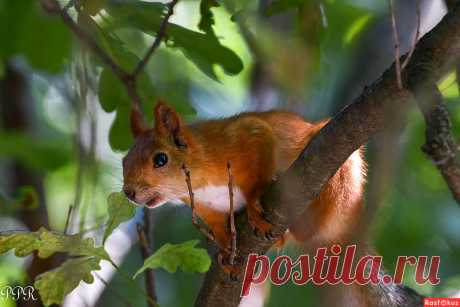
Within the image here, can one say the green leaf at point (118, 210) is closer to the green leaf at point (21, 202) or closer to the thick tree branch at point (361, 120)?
the thick tree branch at point (361, 120)

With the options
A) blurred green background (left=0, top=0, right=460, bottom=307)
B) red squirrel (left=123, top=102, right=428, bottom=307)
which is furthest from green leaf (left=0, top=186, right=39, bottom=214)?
red squirrel (left=123, top=102, right=428, bottom=307)

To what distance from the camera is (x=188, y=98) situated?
12.3ft

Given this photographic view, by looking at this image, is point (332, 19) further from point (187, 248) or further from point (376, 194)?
point (187, 248)

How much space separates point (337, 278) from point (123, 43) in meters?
1.00

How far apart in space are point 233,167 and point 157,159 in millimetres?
243

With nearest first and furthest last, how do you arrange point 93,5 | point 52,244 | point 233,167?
1. point 52,244
2. point 93,5
3. point 233,167

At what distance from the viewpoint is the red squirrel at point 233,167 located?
254 centimetres

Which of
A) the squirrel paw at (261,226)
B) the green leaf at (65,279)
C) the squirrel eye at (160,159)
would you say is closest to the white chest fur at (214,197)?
the squirrel eye at (160,159)

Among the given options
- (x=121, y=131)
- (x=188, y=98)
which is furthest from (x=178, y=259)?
(x=188, y=98)

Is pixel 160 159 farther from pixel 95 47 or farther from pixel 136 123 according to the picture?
pixel 95 47

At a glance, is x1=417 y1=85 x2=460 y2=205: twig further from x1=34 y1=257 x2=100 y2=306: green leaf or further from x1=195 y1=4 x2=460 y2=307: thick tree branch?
x1=34 y1=257 x2=100 y2=306: green leaf

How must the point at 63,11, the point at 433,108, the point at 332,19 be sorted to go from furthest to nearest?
the point at 332,19 → the point at 63,11 → the point at 433,108

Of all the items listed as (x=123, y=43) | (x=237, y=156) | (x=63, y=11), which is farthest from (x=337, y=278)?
(x=63, y=11)

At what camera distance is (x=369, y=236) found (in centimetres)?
271
